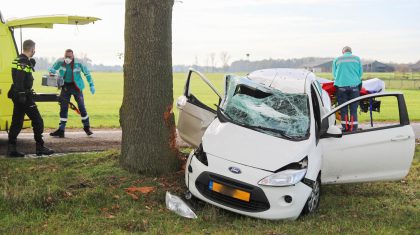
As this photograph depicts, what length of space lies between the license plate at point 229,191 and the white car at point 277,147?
1 cm

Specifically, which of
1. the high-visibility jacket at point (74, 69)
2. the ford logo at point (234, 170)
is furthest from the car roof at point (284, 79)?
the high-visibility jacket at point (74, 69)

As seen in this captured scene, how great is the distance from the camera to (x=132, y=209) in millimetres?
5898

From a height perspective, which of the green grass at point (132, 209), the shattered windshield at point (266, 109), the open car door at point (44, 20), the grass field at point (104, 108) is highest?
the open car door at point (44, 20)

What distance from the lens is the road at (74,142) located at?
9867 millimetres

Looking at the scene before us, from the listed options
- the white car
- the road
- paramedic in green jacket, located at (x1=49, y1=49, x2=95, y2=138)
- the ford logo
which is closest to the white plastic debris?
the white car

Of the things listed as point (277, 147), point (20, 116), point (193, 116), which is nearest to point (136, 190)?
point (193, 116)

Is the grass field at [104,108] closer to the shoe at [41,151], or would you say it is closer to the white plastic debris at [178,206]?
the white plastic debris at [178,206]

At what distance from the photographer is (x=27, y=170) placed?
7438 mm

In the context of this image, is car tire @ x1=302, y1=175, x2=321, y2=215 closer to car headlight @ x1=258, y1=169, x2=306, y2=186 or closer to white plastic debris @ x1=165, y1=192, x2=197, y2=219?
car headlight @ x1=258, y1=169, x2=306, y2=186

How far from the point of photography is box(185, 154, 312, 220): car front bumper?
5672mm

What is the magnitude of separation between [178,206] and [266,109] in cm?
Answer: 180

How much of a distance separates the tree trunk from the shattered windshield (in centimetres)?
92

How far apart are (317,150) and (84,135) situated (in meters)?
7.13

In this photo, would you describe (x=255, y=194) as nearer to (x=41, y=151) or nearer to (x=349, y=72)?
(x=41, y=151)
